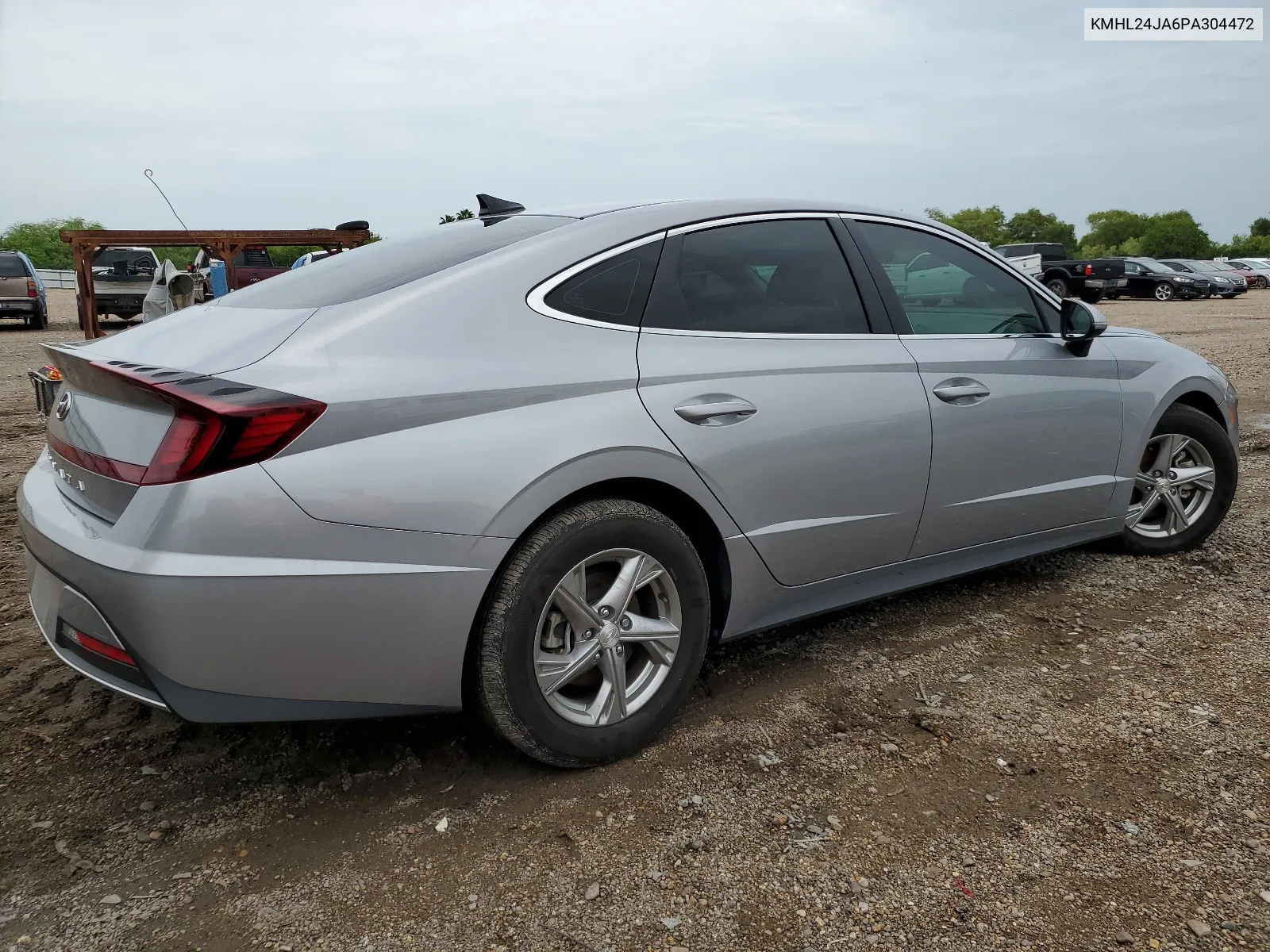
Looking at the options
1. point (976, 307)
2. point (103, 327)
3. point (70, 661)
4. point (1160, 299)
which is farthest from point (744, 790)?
point (1160, 299)

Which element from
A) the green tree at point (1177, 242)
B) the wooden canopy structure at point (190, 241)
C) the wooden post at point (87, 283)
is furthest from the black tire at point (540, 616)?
the green tree at point (1177, 242)

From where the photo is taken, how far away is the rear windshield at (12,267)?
18.6 metres

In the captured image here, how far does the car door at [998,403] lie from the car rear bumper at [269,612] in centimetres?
168

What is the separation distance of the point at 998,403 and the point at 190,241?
53.6ft

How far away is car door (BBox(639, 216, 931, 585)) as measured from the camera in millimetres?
2697

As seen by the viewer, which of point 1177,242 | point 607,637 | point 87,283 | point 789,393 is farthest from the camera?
point 1177,242

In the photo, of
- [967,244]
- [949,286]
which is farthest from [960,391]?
[967,244]

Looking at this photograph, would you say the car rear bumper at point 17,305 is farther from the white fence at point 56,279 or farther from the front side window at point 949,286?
the white fence at point 56,279

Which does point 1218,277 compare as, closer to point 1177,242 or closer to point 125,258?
point 125,258

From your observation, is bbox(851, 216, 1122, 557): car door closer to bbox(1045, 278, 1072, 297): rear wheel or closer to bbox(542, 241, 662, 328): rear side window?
bbox(542, 241, 662, 328): rear side window

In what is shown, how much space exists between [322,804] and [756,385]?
161 centimetres

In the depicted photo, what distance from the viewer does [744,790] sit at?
100 inches

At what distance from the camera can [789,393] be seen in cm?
285

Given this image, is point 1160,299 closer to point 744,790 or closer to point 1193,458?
point 1193,458
